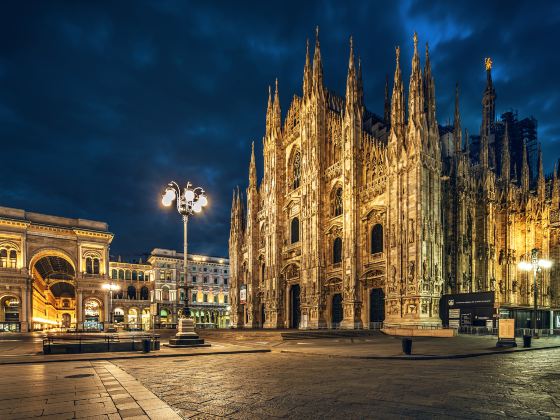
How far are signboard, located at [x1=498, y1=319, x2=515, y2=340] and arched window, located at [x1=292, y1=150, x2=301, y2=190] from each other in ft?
102

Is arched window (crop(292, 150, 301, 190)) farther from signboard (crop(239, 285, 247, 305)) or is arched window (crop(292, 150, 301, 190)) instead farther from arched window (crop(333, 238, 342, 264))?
signboard (crop(239, 285, 247, 305))

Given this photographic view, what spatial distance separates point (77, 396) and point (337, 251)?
35.0 m

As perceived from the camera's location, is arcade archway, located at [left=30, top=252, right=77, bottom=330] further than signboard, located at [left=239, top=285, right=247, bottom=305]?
Yes

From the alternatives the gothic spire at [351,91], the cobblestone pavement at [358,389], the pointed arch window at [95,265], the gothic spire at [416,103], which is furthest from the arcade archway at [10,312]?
the gothic spire at [416,103]

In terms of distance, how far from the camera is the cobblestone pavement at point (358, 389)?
7246 millimetres

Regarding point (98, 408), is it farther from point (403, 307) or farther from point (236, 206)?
point (236, 206)

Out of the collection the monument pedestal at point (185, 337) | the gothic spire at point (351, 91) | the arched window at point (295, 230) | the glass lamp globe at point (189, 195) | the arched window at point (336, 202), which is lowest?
the monument pedestal at point (185, 337)

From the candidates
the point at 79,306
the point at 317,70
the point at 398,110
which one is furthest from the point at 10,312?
the point at 398,110

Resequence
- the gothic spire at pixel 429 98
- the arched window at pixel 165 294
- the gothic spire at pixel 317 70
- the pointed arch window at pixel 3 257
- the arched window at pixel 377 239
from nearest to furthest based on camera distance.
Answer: the gothic spire at pixel 429 98, the arched window at pixel 377 239, the gothic spire at pixel 317 70, the pointed arch window at pixel 3 257, the arched window at pixel 165 294

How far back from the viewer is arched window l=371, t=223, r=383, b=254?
36969 millimetres

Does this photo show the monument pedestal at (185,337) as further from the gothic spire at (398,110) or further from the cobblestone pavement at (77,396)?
the gothic spire at (398,110)

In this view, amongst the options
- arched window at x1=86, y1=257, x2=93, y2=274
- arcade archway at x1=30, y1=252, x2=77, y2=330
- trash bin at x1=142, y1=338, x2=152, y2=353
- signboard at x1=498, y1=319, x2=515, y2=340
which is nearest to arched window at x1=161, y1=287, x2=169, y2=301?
arcade archway at x1=30, y1=252, x2=77, y2=330

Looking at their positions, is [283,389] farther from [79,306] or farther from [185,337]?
[79,306]

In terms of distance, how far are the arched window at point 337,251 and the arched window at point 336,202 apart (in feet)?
8.75
